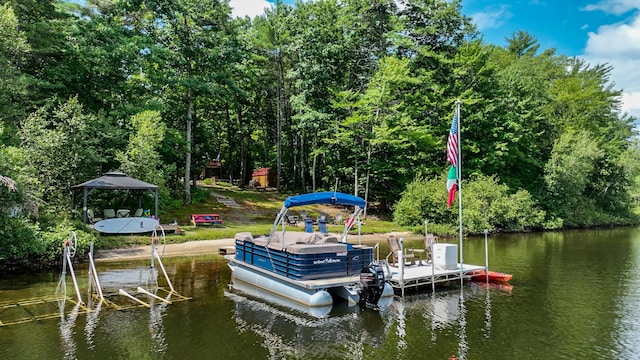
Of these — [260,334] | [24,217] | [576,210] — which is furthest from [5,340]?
[576,210]

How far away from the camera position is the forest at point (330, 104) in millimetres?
29578

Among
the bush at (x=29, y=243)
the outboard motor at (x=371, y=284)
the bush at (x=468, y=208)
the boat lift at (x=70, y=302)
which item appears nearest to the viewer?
the boat lift at (x=70, y=302)

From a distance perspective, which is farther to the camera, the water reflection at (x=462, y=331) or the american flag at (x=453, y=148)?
the american flag at (x=453, y=148)

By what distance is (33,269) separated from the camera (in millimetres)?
18453

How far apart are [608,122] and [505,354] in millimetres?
54982

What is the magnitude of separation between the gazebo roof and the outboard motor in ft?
58.2

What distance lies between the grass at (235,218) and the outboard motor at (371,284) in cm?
1495

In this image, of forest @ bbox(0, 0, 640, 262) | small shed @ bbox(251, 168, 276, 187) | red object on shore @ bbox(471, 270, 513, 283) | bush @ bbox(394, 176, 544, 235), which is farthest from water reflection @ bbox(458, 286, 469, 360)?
small shed @ bbox(251, 168, 276, 187)

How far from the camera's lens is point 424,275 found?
52.5 feet

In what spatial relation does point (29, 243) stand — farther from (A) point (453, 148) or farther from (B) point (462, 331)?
(A) point (453, 148)

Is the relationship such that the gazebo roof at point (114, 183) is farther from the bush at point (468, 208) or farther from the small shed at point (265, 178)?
the small shed at point (265, 178)

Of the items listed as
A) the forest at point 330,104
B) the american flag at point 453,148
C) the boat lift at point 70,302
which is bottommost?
the boat lift at point 70,302

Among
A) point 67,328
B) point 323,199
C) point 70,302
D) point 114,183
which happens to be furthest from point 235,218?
point 67,328

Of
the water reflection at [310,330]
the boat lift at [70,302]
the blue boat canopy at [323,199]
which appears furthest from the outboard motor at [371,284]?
the boat lift at [70,302]
